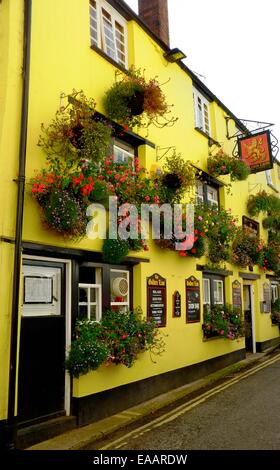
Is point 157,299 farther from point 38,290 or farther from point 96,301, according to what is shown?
point 38,290

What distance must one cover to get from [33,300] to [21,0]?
499 cm

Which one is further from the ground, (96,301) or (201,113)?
(201,113)

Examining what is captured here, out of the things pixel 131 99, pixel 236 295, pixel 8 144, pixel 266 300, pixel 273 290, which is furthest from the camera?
pixel 273 290

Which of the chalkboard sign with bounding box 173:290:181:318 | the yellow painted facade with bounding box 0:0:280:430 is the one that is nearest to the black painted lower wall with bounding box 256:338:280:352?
the yellow painted facade with bounding box 0:0:280:430

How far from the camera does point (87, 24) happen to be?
27.9 ft

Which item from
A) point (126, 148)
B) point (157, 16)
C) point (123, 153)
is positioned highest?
point (157, 16)

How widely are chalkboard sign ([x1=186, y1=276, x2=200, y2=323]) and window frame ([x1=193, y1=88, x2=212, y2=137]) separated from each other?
4867 mm

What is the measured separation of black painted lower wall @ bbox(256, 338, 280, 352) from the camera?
16125 millimetres

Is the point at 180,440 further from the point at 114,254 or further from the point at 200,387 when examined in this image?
the point at 200,387

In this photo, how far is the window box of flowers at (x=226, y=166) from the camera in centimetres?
1274

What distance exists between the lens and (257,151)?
13812 millimetres

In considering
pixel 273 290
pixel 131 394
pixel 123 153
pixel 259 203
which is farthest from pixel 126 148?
pixel 273 290

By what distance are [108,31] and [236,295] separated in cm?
913

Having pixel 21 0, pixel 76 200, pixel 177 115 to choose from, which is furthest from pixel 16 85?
pixel 177 115
